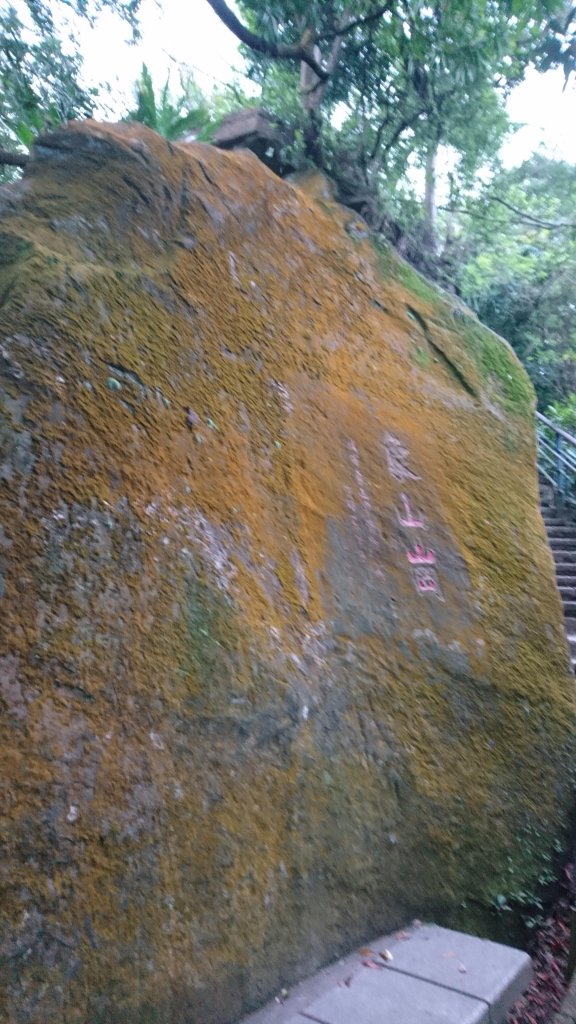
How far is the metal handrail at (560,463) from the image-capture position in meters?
9.30

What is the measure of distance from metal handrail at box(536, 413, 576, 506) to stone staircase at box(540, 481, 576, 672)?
0.13 meters

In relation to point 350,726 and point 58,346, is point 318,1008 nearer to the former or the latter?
point 350,726

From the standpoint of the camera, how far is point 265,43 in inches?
239

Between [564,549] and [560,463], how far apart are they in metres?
1.46

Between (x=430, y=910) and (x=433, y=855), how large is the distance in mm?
228

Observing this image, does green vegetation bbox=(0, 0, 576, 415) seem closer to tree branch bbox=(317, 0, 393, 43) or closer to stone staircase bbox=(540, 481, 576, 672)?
tree branch bbox=(317, 0, 393, 43)

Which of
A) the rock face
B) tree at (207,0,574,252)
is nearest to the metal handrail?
tree at (207,0,574,252)

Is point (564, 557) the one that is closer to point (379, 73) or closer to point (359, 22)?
point (379, 73)

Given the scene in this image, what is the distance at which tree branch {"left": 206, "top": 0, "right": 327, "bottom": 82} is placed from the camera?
19.1 ft

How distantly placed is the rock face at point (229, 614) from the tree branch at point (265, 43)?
1595 mm

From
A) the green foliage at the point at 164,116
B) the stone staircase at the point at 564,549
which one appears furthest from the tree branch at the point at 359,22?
the stone staircase at the point at 564,549

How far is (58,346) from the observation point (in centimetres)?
284

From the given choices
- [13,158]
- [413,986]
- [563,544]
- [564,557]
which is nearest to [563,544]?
[563,544]

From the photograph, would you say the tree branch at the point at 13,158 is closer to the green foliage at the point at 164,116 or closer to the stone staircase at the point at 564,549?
the green foliage at the point at 164,116
